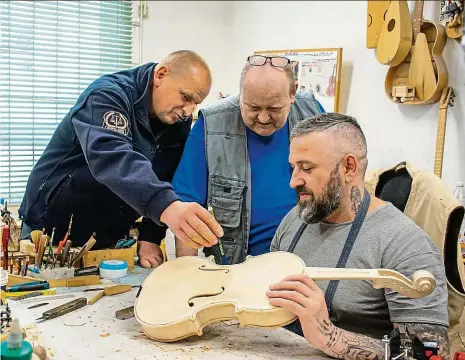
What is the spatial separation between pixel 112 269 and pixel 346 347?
980mm

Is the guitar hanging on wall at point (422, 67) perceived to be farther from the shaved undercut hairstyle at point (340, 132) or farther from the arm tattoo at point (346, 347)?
the arm tattoo at point (346, 347)

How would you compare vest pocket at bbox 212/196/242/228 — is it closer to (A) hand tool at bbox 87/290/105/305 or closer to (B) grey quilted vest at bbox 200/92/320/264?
(B) grey quilted vest at bbox 200/92/320/264

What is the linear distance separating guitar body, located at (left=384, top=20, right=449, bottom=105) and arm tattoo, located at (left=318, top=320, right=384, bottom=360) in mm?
1978

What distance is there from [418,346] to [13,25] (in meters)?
3.45

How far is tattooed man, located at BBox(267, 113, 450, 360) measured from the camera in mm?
1401

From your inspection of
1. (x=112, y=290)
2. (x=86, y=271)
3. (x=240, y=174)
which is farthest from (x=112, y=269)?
(x=240, y=174)

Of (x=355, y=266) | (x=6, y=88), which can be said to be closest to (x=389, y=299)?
(x=355, y=266)

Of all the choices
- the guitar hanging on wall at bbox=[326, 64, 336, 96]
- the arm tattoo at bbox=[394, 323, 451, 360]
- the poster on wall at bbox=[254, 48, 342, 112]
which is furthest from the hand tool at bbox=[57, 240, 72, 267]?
the guitar hanging on wall at bbox=[326, 64, 336, 96]

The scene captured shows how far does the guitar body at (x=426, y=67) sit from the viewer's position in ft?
9.71

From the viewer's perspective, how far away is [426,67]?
10.00 ft

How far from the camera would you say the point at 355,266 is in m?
1.62

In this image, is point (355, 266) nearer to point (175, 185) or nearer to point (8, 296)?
point (175, 185)

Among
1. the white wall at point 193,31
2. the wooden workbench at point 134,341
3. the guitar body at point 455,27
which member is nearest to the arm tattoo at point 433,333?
the wooden workbench at point 134,341

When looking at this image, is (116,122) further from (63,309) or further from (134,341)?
(134,341)
